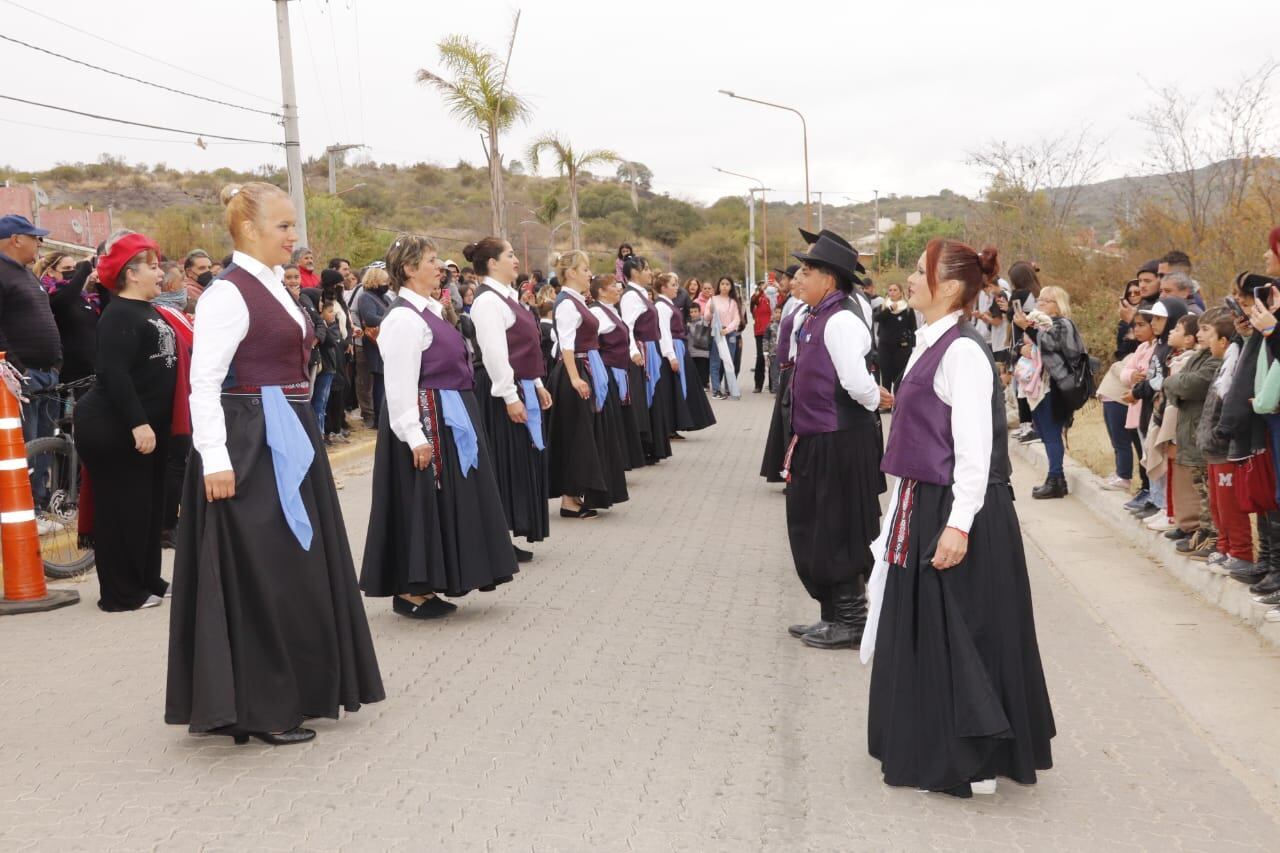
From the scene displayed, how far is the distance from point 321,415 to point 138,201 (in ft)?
237

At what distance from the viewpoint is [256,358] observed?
5.21 m

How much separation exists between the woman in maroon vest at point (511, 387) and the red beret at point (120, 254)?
2011mm

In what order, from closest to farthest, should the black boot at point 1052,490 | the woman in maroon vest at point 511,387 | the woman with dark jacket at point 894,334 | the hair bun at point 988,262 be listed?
the hair bun at point 988,262 < the woman in maroon vest at point 511,387 < the black boot at point 1052,490 < the woman with dark jacket at point 894,334

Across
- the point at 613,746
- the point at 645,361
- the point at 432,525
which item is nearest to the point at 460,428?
the point at 432,525

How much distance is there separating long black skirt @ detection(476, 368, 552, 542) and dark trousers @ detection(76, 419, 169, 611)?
86.8 inches

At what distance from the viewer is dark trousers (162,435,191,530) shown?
8.57 m

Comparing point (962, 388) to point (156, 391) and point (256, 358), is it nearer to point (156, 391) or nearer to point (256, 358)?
point (256, 358)

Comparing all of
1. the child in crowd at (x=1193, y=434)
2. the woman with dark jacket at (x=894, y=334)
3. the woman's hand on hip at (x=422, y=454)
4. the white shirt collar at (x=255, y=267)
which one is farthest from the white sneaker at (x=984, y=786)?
the woman with dark jacket at (x=894, y=334)

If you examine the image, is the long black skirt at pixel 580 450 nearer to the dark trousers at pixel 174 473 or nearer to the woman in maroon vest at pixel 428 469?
the dark trousers at pixel 174 473

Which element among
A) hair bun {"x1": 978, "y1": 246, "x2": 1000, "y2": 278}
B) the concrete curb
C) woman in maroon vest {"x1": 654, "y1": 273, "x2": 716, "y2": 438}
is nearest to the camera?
hair bun {"x1": 978, "y1": 246, "x2": 1000, "y2": 278}

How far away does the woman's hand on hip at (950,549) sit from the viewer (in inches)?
182

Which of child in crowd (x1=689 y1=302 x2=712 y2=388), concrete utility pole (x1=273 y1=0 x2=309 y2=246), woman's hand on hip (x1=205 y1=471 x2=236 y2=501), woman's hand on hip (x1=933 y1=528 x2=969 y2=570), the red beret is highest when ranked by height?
concrete utility pole (x1=273 y1=0 x2=309 y2=246)

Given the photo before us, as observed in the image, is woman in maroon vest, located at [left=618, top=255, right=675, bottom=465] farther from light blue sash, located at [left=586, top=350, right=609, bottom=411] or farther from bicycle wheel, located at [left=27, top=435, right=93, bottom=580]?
bicycle wheel, located at [left=27, top=435, right=93, bottom=580]

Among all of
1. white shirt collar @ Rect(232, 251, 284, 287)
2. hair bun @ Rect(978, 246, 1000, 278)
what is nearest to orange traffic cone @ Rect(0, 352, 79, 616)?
white shirt collar @ Rect(232, 251, 284, 287)
